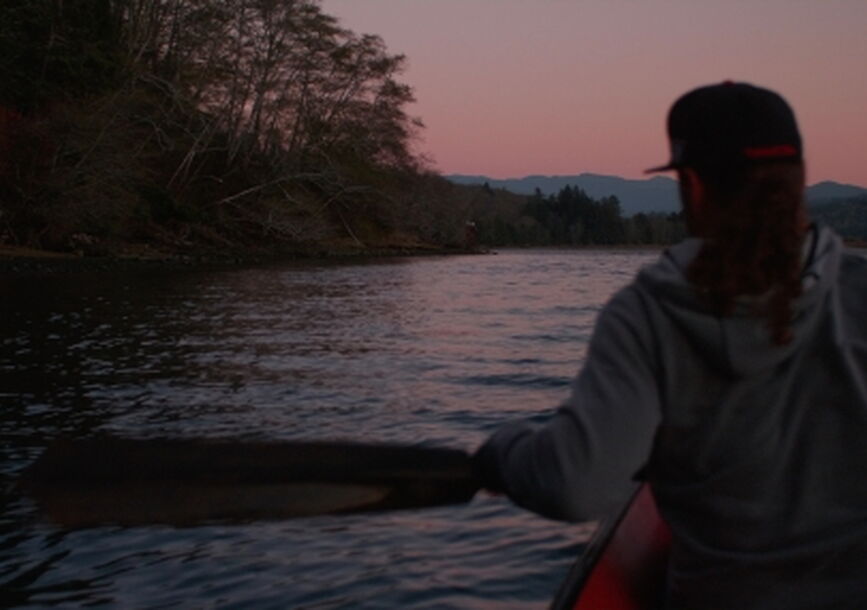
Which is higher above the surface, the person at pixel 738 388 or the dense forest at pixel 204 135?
the dense forest at pixel 204 135

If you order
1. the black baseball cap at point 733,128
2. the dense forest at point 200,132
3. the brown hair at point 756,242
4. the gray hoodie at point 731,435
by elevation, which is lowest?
the gray hoodie at point 731,435

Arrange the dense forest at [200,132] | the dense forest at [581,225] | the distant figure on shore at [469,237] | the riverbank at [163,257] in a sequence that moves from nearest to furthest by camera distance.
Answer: the riverbank at [163,257] < the dense forest at [200,132] < the distant figure on shore at [469,237] < the dense forest at [581,225]

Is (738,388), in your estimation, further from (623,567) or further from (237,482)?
(623,567)

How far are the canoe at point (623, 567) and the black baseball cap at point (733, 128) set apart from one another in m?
1.01

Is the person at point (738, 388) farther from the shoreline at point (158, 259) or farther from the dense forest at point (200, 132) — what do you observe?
the dense forest at point (200, 132)

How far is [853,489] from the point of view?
5.60 feet

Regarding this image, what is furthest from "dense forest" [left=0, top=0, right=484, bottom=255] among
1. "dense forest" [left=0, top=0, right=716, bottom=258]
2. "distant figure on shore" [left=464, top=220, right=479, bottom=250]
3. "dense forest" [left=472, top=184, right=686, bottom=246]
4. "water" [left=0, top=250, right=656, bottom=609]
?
"dense forest" [left=472, top=184, right=686, bottom=246]

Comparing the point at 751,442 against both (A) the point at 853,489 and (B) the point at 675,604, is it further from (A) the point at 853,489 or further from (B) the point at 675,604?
(B) the point at 675,604

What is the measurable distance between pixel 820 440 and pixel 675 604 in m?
0.52

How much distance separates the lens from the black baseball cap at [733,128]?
1634 mm

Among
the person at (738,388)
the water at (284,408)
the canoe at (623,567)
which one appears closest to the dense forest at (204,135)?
the water at (284,408)

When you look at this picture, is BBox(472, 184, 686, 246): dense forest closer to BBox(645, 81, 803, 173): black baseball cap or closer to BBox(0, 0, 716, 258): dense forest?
BBox(0, 0, 716, 258): dense forest

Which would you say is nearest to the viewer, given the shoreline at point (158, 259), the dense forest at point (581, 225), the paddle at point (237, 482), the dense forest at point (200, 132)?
the paddle at point (237, 482)

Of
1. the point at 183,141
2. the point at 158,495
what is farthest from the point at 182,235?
the point at 158,495
